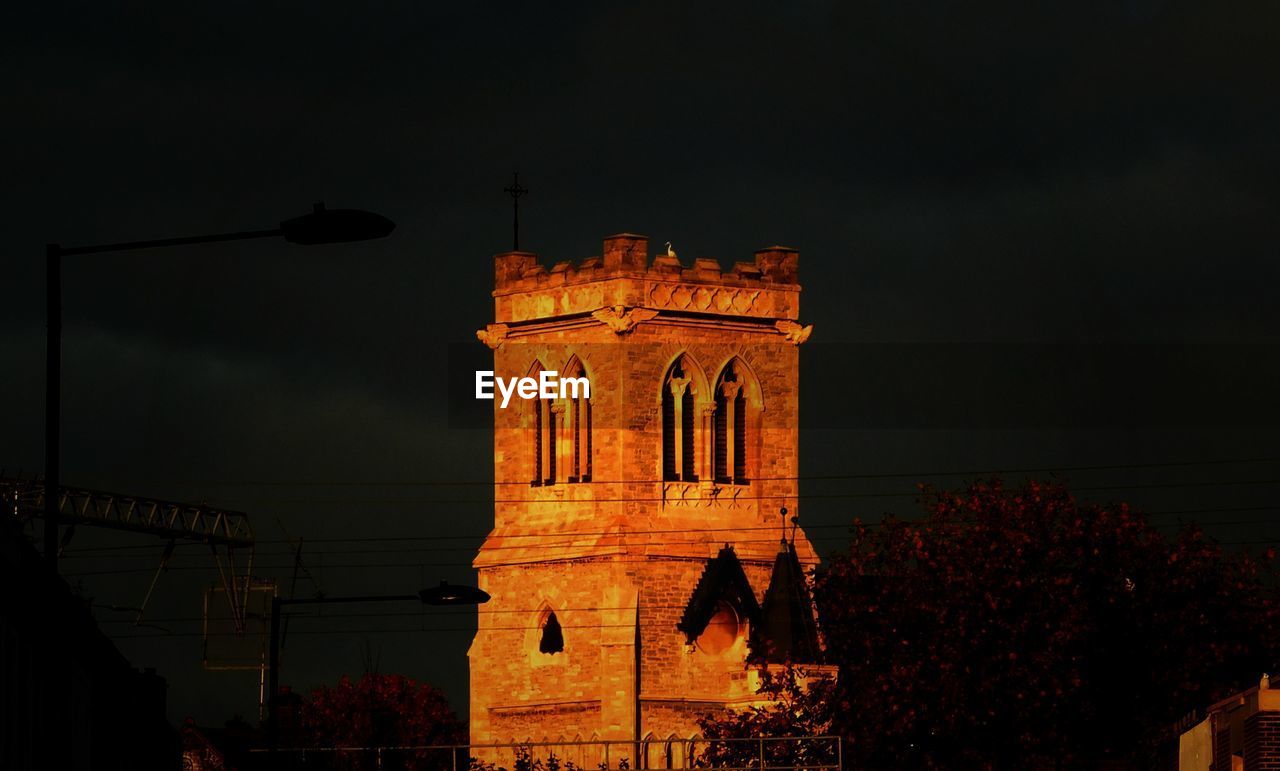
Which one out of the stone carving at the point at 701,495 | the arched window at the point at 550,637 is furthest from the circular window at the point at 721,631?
the arched window at the point at 550,637

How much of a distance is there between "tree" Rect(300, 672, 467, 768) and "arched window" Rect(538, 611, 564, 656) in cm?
2814

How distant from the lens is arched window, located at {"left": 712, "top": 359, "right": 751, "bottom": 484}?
11650cm

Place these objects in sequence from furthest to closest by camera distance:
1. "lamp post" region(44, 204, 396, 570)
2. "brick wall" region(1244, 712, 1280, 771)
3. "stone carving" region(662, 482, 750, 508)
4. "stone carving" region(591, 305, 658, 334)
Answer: "stone carving" region(662, 482, 750, 508) < "stone carving" region(591, 305, 658, 334) < "brick wall" region(1244, 712, 1280, 771) < "lamp post" region(44, 204, 396, 570)

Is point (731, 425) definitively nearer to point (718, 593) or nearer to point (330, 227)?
point (718, 593)

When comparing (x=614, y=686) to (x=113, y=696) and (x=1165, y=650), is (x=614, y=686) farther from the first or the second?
(x=113, y=696)

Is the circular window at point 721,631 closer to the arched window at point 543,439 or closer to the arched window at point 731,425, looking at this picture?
the arched window at point 731,425

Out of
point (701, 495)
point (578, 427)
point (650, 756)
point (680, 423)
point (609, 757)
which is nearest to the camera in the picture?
point (609, 757)

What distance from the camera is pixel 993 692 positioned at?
84.8 meters

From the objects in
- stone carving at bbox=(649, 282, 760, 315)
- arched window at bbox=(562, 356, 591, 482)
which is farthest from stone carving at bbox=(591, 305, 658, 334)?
arched window at bbox=(562, 356, 591, 482)

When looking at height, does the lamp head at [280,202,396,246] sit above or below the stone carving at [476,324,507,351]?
below

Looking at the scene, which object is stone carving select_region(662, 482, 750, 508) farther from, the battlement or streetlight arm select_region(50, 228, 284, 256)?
streetlight arm select_region(50, 228, 284, 256)

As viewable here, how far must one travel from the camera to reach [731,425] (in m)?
117

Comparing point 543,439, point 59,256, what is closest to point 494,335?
point 543,439

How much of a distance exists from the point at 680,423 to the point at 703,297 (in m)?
4.31
